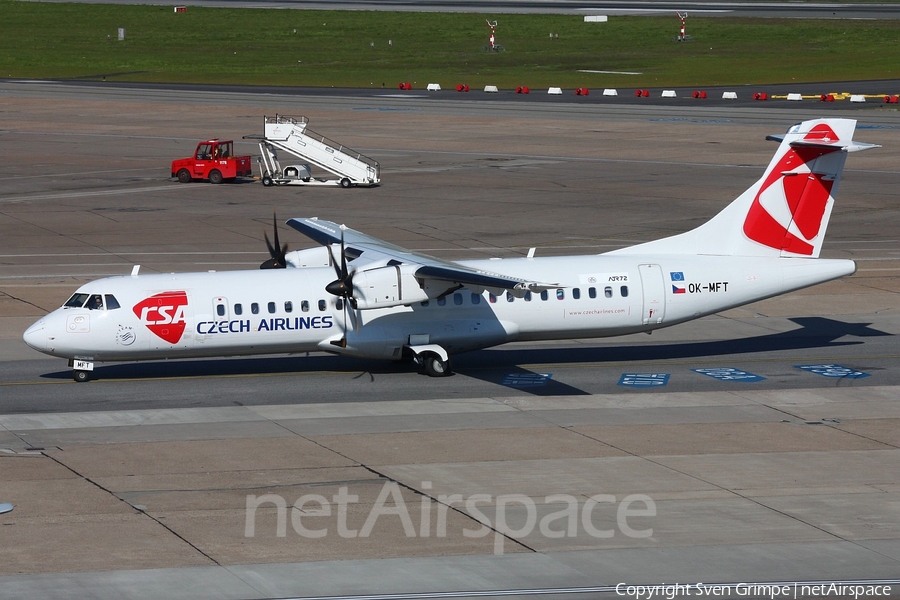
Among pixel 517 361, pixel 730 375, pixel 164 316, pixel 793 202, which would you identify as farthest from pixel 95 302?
pixel 793 202

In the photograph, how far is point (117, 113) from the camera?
3782 inches

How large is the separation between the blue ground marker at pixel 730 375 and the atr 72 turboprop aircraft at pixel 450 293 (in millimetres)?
1532

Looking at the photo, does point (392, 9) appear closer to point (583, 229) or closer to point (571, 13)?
point (571, 13)

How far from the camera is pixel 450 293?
3142cm

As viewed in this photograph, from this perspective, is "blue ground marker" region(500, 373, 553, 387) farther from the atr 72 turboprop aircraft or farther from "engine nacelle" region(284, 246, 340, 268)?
"engine nacelle" region(284, 246, 340, 268)

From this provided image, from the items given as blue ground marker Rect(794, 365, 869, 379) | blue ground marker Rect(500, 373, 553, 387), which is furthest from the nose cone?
blue ground marker Rect(794, 365, 869, 379)

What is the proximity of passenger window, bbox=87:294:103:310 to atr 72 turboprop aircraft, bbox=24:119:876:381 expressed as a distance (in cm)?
→ 2

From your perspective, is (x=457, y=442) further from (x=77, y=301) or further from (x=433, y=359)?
(x=77, y=301)

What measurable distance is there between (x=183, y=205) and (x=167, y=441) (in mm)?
35237

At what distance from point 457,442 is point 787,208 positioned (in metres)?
12.9

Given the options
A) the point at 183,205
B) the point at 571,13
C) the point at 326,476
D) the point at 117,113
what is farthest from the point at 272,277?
the point at 571,13
